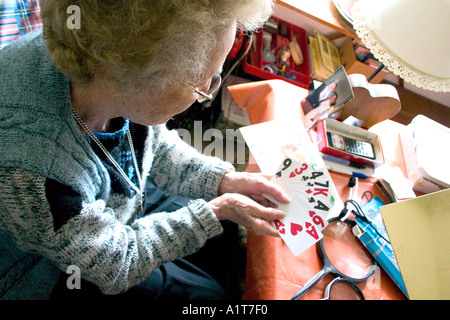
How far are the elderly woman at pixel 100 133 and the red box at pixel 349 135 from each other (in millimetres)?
309

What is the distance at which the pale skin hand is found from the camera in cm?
79

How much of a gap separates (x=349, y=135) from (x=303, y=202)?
44 cm

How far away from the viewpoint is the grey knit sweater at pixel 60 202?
56 cm

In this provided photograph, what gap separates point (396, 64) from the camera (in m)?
0.80

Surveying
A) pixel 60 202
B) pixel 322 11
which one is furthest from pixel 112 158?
pixel 322 11

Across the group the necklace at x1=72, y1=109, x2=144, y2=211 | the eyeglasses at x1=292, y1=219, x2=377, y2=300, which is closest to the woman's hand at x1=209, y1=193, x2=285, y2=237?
the eyeglasses at x1=292, y1=219, x2=377, y2=300

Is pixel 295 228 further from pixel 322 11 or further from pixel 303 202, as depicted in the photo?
pixel 322 11

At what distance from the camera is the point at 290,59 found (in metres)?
1.72

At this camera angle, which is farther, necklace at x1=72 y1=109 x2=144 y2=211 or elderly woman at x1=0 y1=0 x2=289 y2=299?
necklace at x1=72 y1=109 x2=144 y2=211

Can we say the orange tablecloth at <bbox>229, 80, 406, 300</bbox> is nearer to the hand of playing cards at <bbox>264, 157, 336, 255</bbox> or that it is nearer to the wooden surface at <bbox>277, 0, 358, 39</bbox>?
the hand of playing cards at <bbox>264, 157, 336, 255</bbox>

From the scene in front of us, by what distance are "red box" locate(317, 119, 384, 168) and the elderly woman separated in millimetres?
309

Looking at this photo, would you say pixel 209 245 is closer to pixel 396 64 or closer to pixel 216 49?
pixel 216 49

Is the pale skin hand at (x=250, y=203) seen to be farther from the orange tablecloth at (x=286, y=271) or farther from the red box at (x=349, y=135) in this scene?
the red box at (x=349, y=135)
